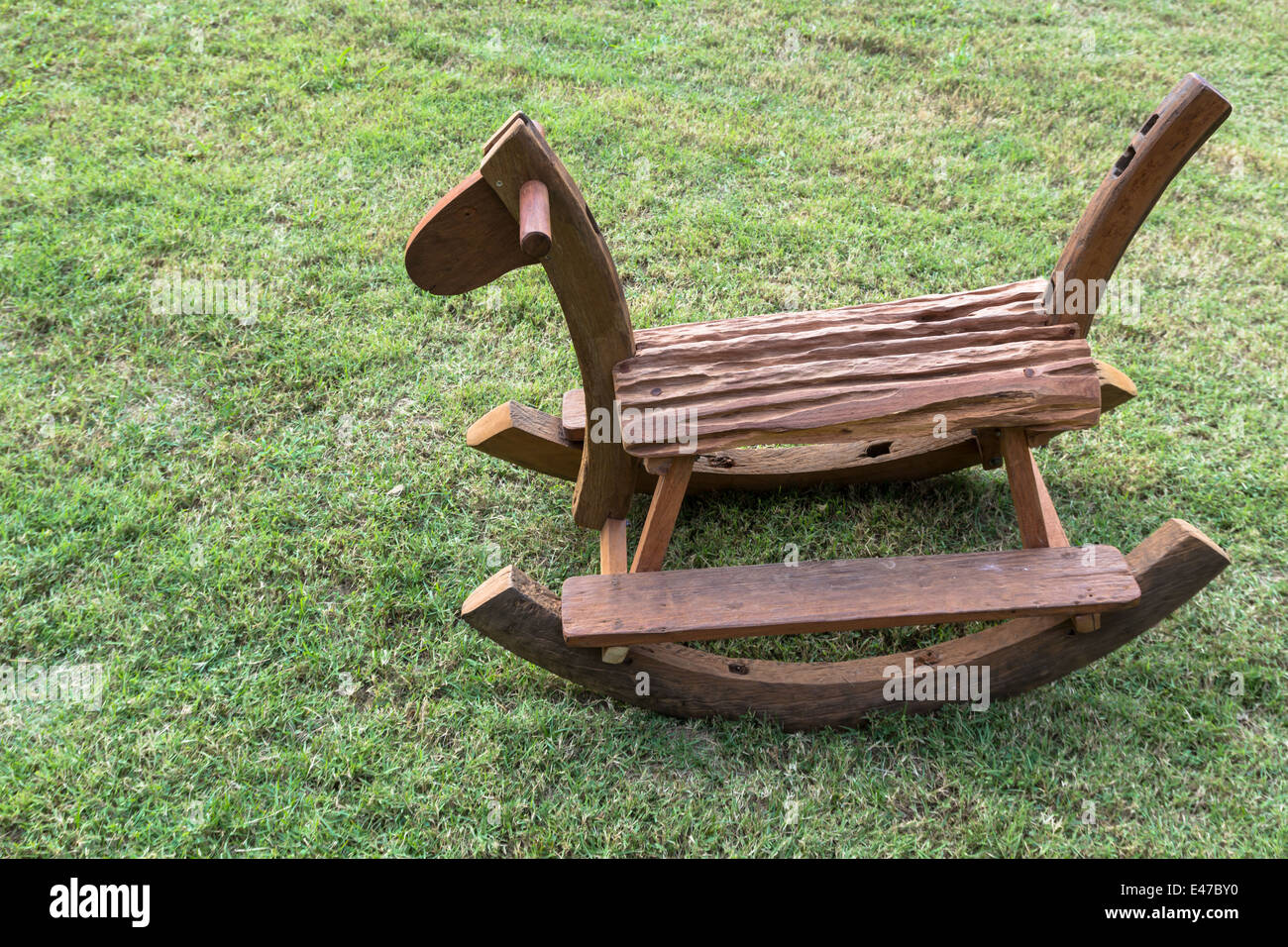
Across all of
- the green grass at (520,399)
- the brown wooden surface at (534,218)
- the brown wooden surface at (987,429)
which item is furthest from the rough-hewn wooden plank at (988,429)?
the brown wooden surface at (534,218)

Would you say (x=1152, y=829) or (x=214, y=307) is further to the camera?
(x=214, y=307)

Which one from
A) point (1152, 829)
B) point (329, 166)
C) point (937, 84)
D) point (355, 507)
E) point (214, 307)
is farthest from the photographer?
point (937, 84)

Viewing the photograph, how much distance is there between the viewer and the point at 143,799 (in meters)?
2.31

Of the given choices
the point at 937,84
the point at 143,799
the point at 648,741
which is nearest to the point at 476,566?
the point at 648,741

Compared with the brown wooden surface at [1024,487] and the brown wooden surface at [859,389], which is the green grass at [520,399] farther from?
the brown wooden surface at [859,389]

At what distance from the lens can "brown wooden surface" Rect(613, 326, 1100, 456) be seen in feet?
7.09

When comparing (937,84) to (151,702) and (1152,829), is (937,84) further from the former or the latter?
(151,702)

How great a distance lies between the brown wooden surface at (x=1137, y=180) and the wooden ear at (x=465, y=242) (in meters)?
1.43

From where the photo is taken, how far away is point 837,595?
2234 millimetres

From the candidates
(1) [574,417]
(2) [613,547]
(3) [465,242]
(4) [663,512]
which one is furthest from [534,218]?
(2) [613,547]

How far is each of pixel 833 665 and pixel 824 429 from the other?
74cm

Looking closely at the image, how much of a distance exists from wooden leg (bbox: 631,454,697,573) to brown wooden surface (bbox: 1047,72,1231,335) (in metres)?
1.07

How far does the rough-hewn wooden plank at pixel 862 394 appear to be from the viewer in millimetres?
2158

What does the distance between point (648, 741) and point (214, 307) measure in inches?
107
